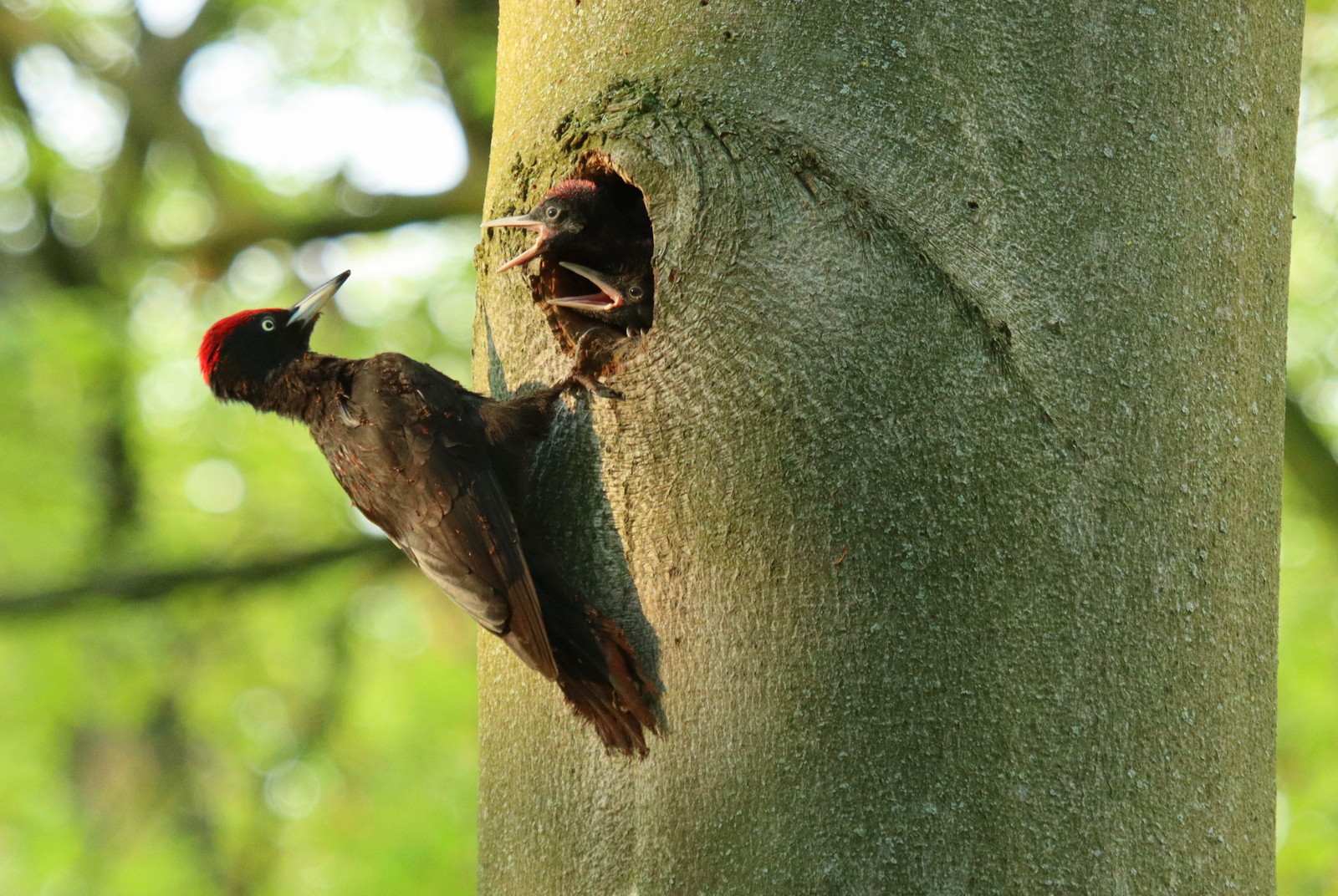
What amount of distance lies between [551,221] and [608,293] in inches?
7.4

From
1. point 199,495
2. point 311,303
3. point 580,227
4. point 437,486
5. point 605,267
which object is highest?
point 580,227

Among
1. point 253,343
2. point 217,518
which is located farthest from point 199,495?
point 253,343

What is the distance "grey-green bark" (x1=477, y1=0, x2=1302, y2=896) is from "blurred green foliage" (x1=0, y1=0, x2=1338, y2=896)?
4813 millimetres

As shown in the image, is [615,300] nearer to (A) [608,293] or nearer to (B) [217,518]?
(A) [608,293]

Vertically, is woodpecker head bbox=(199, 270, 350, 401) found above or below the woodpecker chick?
below

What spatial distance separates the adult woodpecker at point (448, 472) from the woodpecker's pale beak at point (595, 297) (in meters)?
0.21

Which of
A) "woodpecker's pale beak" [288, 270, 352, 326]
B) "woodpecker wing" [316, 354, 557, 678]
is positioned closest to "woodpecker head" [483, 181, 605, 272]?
"woodpecker wing" [316, 354, 557, 678]

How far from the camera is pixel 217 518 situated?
909 centimetres

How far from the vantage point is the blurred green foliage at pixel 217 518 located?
7242 mm

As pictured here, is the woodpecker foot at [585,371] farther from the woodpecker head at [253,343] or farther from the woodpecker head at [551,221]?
the woodpecker head at [253,343]

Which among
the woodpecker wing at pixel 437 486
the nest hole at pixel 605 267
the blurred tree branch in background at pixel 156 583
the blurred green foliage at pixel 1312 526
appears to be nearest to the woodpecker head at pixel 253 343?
the woodpecker wing at pixel 437 486

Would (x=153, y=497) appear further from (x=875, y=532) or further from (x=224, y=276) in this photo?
(x=875, y=532)

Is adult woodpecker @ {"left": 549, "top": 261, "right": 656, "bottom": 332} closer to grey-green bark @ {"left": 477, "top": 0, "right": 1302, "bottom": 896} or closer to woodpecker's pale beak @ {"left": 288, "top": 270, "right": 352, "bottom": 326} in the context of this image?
grey-green bark @ {"left": 477, "top": 0, "right": 1302, "bottom": 896}

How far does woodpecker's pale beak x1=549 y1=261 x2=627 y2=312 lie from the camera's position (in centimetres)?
219
